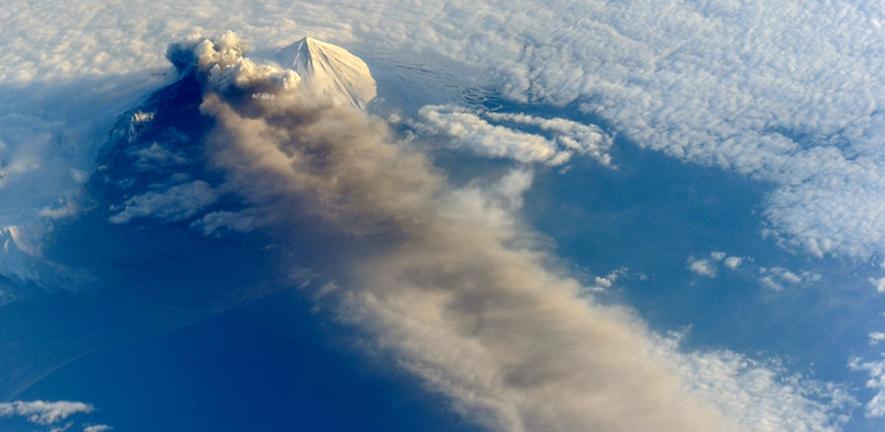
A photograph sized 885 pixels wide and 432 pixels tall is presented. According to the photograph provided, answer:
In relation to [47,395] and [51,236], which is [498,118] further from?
[47,395]

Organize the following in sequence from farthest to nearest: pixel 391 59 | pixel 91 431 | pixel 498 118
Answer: pixel 391 59
pixel 498 118
pixel 91 431

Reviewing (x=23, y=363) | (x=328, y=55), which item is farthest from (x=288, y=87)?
(x=23, y=363)

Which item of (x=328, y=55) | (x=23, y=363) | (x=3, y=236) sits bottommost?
(x=23, y=363)

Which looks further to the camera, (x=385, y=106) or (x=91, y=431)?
(x=385, y=106)

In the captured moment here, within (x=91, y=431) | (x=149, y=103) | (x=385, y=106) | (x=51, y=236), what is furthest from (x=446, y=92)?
(x=91, y=431)

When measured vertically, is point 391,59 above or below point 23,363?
above

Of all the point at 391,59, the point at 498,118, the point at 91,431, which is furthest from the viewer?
the point at 391,59
